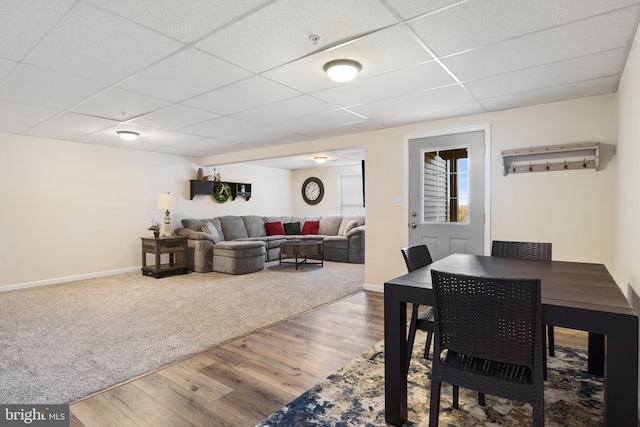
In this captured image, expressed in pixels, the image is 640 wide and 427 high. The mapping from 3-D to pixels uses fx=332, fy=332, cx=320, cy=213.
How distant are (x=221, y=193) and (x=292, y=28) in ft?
19.0

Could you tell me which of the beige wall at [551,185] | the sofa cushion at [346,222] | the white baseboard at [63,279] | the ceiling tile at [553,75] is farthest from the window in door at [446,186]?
the white baseboard at [63,279]

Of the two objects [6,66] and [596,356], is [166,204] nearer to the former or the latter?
[6,66]

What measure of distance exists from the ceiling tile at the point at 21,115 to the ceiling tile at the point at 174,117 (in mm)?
859

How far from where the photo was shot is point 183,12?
1.78 meters

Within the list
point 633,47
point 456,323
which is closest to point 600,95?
point 633,47

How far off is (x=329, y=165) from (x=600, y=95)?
19.6ft

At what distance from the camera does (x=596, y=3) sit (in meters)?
1.71

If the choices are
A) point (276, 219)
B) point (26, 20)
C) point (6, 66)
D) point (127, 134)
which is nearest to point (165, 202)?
point (127, 134)

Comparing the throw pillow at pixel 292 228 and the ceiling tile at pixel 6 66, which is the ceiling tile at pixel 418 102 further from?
the throw pillow at pixel 292 228

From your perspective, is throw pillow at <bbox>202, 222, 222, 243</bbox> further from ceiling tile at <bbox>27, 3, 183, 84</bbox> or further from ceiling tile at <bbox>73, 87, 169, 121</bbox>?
ceiling tile at <bbox>27, 3, 183, 84</bbox>

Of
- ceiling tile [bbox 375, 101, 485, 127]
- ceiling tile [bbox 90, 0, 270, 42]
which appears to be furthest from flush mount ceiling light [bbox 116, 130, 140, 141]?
ceiling tile [bbox 375, 101, 485, 127]

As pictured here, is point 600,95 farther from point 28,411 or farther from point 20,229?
point 20,229

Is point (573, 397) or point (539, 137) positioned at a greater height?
point (539, 137)

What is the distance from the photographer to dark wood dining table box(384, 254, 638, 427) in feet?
4.14
